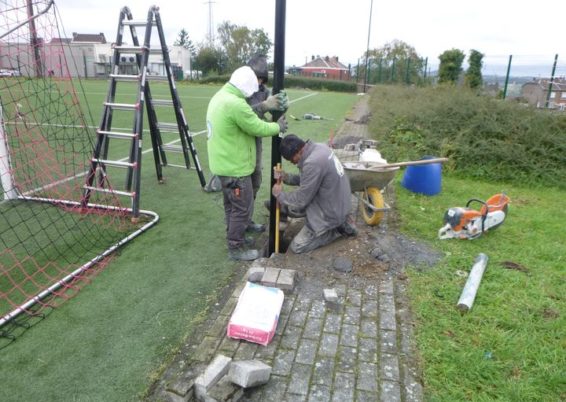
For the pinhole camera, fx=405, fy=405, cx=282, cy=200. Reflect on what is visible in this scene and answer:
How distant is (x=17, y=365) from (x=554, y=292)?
13.7 ft

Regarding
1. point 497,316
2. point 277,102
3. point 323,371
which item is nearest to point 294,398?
point 323,371

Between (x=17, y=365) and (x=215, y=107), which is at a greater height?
(x=215, y=107)

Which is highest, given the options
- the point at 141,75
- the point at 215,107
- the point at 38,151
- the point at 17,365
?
the point at 141,75

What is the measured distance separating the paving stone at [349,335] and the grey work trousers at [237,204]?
1.59m

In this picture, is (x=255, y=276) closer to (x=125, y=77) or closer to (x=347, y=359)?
(x=347, y=359)

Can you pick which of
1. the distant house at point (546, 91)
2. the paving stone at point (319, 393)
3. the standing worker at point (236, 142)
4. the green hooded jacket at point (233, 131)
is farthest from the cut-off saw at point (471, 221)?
the distant house at point (546, 91)

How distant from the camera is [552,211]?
5613mm

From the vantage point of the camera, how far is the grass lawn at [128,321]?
2.46m

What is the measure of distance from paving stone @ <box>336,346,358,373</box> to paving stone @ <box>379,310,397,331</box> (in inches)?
14.4

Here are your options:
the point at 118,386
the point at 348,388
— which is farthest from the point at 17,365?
the point at 348,388

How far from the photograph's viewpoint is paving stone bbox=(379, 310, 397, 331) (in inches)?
114

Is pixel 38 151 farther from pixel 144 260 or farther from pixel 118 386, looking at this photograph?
pixel 118 386

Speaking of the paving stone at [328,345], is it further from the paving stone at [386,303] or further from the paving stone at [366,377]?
the paving stone at [386,303]

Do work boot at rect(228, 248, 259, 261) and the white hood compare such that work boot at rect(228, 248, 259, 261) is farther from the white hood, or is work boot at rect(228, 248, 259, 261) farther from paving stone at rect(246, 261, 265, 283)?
the white hood
